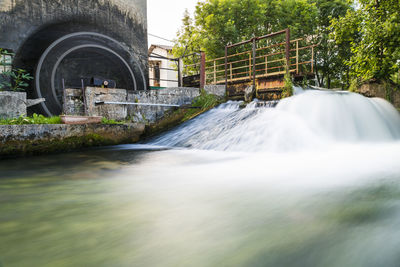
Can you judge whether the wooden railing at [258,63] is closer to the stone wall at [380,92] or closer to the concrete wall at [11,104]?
the stone wall at [380,92]

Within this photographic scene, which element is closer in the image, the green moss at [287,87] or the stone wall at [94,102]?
the stone wall at [94,102]

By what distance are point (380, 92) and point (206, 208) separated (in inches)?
291

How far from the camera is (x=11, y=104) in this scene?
4.38 metres

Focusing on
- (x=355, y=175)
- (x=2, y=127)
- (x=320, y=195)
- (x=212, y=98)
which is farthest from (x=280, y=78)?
(x=2, y=127)

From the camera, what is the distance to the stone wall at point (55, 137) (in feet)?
12.9

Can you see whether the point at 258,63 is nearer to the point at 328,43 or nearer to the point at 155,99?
the point at 328,43

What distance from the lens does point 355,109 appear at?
5.54m

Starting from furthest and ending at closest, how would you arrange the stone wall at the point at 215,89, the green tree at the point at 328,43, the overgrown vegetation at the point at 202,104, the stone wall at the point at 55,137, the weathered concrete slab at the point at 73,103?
the green tree at the point at 328,43, the stone wall at the point at 215,89, the overgrown vegetation at the point at 202,104, the weathered concrete slab at the point at 73,103, the stone wall at the point at 55,137

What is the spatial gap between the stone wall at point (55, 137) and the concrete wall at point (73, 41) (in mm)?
2523

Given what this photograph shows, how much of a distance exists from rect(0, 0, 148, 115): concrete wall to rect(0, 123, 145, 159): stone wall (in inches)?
99.3

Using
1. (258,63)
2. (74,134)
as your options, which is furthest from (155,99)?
(258,63)

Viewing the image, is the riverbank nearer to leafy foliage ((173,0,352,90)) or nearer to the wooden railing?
the wooden railing

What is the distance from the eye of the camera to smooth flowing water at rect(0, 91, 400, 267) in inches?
45.6

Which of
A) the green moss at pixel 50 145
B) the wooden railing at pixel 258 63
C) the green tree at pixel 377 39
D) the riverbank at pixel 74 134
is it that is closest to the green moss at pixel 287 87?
the green tree at pixel 377 39
